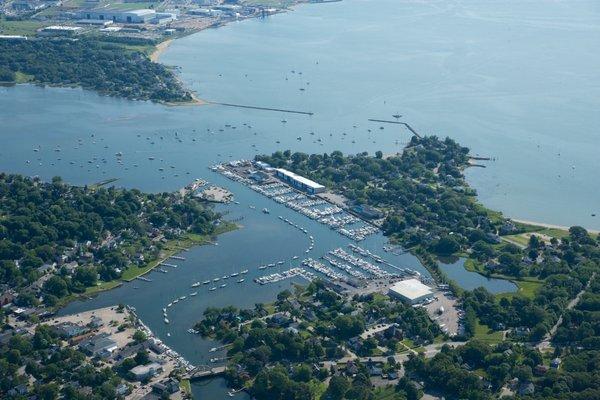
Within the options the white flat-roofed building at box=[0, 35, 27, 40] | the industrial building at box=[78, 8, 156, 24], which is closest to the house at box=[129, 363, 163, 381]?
the white flat-roofed building at box=[0, 35, 27, 40]

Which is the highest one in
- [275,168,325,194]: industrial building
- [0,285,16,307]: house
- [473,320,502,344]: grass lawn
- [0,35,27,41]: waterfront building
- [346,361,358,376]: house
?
[0,35,27,41]: waterfront building

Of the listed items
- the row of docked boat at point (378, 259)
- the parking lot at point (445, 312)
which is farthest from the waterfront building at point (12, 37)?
the parking lot at point (445, 312)

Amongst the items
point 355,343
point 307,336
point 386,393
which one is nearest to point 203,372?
point 307,336

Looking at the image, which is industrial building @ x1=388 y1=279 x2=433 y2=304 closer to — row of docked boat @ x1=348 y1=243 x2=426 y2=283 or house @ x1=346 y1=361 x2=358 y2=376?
row of docked boat @ x1=348 y1=243 x2=426 y2=283

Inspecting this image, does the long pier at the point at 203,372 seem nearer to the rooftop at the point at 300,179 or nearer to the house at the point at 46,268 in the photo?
the house at the point at 46,268

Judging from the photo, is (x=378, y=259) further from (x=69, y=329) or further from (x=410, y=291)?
(x=69, y=329)

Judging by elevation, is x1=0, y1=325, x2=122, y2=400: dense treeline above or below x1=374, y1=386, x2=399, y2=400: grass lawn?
above

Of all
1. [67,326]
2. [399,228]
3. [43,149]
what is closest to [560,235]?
[399,228]
